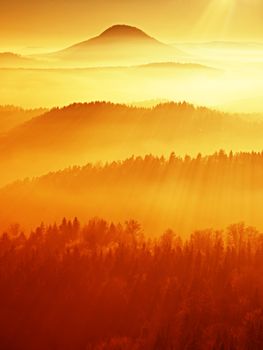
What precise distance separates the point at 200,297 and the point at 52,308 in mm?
28245

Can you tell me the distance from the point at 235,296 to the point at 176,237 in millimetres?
53726

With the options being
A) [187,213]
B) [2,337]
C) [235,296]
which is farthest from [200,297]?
[187,213]

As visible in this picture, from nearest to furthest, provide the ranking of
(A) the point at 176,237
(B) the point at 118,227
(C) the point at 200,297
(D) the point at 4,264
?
(C) the point at 200,297 < (D) the point at 4,264 < (A) the point at 176,237 < (B) the point at 118,227

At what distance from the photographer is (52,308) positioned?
114m

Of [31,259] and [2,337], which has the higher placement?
[31,259]

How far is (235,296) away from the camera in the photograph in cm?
10806

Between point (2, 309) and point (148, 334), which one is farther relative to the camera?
point (2, 309)

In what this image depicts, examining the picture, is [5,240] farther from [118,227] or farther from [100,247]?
[118,227]

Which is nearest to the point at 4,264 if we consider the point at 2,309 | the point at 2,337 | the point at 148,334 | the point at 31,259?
the point at 31,259

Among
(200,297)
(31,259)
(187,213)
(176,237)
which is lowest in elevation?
(200,297)

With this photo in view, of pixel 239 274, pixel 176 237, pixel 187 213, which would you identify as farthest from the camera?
pixel 187 213

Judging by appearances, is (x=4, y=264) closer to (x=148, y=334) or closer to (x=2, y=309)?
(x=2, y=309)

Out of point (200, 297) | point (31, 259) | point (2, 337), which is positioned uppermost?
point (31, 259)

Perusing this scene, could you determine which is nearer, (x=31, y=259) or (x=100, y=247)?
(x=31, y=259)
